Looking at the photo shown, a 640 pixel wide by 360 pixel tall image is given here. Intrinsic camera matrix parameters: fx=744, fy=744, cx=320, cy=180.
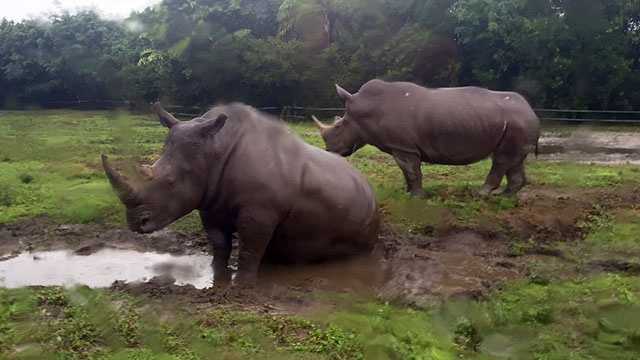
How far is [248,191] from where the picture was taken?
23.7ft

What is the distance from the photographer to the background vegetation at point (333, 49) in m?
16.6

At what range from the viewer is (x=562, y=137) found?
822 inches

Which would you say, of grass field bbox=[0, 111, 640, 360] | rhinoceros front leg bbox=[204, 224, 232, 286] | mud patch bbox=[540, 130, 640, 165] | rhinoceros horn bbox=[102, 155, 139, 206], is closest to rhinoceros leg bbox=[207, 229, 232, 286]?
rhinoceros front leg bbox=[204, 224, 232, 286]

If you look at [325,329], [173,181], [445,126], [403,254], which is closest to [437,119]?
[445,126]

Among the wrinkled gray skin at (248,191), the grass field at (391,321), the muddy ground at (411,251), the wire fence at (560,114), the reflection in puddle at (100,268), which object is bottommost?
the wire fence at (560,114)

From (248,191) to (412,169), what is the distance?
15.4 ft

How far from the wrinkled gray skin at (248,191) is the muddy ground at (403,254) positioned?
Result: 360mm

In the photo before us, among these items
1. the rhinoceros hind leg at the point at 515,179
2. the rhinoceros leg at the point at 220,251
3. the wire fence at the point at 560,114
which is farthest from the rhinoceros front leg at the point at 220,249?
the wire fence at the point at 560,114

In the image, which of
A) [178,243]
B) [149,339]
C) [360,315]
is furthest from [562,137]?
[149,339]

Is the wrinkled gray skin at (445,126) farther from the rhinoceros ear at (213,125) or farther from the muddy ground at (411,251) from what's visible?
the rhinoceros ear at (213,125)

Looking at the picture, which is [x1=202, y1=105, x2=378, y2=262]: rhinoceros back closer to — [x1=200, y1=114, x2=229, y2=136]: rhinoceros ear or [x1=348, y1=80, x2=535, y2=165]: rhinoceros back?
[x1=200, y1=114, x2=229, y2=136]: rhinoceros ear

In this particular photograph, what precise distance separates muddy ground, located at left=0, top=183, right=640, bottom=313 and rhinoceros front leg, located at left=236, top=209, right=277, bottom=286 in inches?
8.1

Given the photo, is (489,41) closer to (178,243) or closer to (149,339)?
(178,243)

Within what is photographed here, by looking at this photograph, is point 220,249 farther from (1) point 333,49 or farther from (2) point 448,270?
(1) point 333,49
